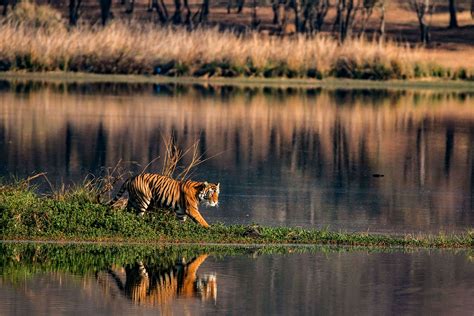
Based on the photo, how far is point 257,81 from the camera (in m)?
47.9

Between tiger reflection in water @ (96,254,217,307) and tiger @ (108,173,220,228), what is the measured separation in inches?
42.9

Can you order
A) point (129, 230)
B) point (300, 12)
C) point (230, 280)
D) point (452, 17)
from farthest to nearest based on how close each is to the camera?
1. point (452, 17)
2. point (300, 12)
3. point (129, 230)
4. point (230, 280)

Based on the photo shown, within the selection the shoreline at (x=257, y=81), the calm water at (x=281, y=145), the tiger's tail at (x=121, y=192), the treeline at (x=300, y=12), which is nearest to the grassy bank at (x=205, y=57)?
the shoreline at (x=257, y=81)

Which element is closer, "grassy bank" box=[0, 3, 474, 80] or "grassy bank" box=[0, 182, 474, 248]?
"grassy bank" box=[0, 182, 474, 248]

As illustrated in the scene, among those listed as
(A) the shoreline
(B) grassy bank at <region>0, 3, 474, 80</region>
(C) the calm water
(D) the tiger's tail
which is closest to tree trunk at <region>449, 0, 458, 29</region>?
(B) grassy bank at <region>0, 3, 474, 80</region>

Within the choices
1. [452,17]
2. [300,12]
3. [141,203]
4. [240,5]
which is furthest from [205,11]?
[141,203]

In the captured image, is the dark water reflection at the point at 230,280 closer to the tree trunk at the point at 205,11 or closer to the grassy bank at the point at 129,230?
the grassy bank at the point at 129,230

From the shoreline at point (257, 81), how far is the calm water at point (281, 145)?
334 cm

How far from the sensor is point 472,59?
56.5 meters

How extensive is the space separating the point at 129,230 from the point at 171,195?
2.02ft

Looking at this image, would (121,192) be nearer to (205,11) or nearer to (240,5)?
(205,11)

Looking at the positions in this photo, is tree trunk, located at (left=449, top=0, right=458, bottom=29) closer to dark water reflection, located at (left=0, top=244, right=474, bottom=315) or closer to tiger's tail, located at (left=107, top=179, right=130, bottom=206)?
tiger's tail, located at (left=107, top=179, right=130, bottom=206)

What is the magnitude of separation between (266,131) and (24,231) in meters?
15.9

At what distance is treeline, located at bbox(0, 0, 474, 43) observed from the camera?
64.3 m
